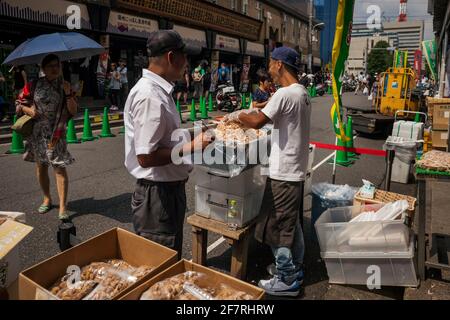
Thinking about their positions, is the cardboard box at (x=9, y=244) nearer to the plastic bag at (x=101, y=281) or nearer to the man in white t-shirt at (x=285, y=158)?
the plastic bag at (x=101, y=281)

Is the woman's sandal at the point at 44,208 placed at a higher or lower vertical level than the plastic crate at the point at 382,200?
lower

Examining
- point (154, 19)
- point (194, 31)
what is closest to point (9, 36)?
point (154, 19)

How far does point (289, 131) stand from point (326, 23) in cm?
6164

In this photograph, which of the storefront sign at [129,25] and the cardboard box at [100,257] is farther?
the storefront sign at [129,25]

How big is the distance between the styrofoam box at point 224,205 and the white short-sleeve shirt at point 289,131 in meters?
0.43

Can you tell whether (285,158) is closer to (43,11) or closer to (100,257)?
(100,257)

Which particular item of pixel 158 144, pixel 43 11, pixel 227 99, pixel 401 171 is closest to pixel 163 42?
pixel 158 144

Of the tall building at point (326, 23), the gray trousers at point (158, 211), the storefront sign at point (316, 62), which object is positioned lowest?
the gray trousers at point (158, 211)

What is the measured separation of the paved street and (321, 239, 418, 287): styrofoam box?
0.39ft

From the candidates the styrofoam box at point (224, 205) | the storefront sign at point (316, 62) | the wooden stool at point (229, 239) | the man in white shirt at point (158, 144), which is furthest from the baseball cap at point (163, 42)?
the storefront sign at point (316, 62)

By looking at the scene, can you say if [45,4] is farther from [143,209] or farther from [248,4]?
[248,4]

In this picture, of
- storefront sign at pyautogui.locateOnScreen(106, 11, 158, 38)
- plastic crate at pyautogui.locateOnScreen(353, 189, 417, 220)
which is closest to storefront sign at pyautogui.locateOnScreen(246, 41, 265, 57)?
storefront sign at pyautogui.locateOnScreen(106, 11, 158, 38)

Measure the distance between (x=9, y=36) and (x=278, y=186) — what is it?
588 inches

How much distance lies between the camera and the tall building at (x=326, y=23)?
57.8m
